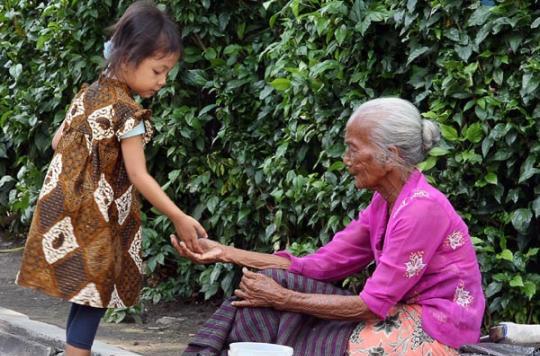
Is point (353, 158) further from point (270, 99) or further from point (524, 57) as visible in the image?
point (270, 99)

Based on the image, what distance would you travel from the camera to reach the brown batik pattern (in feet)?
13.0

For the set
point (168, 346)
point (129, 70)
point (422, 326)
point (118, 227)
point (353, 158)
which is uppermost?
point (129, 70)

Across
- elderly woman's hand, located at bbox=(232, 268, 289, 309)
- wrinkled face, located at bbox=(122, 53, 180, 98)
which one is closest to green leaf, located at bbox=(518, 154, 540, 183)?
elderly woman's hand, located at bbox=(232, 268, 289, 309)

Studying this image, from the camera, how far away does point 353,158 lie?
12.0 ft

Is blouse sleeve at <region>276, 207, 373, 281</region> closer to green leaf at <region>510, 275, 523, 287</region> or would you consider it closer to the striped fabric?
the striped fabric

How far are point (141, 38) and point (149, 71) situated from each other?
0.42 feet

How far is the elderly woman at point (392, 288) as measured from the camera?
3.51 metres

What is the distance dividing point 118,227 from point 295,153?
1.44 metres

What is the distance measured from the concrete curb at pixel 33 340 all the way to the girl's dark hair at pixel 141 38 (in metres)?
1.61

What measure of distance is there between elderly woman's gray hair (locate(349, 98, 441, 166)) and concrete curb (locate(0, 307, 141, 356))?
196 cm

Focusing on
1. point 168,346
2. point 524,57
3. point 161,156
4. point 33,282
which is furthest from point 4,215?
point 524,57

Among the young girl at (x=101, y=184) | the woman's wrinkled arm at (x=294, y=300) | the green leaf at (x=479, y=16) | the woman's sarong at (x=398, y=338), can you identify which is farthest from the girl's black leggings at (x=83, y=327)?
the green leaf at (x=479, y=16)

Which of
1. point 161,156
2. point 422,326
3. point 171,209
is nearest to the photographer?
point 422,326

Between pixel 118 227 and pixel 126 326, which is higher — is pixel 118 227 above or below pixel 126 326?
above
